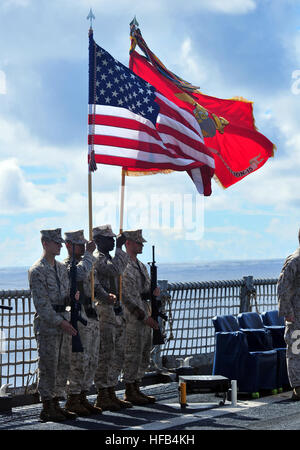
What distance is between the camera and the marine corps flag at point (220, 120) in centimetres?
1248

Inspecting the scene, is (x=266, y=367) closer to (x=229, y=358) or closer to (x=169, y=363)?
(x=229, y=358)

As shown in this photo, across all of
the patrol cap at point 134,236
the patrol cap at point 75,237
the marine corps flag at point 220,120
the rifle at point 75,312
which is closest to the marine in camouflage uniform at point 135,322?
the patrol cap at point 134,236

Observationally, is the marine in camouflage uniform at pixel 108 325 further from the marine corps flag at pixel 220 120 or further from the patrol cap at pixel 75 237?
the marine corps flag at pixel 220 120

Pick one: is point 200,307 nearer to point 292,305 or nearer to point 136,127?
point 292,305

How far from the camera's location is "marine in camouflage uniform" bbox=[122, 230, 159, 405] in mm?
9727

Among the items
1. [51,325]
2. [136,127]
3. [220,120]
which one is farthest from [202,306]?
[51,325]

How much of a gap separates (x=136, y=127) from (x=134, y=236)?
172cm

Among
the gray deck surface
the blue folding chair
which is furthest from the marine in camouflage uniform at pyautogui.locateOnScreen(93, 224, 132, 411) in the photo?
the blue folding chair

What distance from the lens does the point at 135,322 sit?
9.81 meters

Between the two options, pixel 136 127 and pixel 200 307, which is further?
pixel 200 307

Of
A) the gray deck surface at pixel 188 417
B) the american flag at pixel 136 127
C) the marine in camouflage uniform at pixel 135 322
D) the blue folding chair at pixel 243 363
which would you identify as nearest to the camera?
the gray deck surface at pixel 188 417

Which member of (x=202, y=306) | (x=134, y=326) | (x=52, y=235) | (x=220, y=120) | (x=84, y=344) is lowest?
(x=84, y=344)

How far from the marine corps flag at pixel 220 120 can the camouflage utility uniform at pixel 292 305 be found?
304cm

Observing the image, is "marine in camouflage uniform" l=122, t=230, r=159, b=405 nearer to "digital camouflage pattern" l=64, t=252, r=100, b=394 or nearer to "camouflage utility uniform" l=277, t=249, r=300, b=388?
"digital camouflage pattern" l=64, t=252, r=100, b=394
